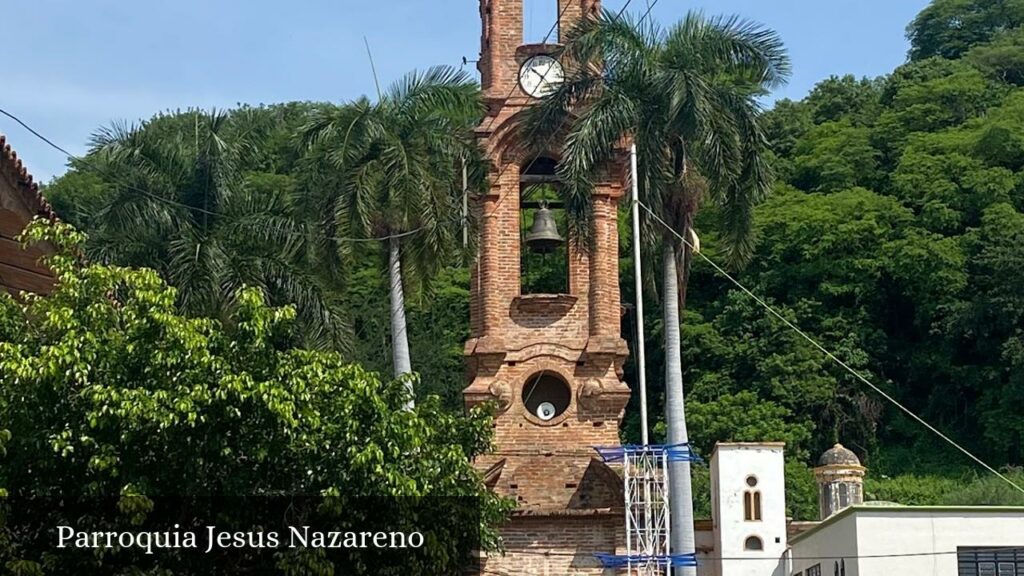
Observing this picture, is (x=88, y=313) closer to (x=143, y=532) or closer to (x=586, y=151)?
(x=143, y=532)

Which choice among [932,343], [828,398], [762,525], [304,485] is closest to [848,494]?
[762,525]

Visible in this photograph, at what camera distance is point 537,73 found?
1288 inches

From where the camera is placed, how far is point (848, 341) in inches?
2165

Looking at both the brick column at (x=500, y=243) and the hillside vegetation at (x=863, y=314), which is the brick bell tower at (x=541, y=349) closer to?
the brick column at (x=500, y=243)

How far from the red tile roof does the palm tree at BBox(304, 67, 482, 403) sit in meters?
9.34

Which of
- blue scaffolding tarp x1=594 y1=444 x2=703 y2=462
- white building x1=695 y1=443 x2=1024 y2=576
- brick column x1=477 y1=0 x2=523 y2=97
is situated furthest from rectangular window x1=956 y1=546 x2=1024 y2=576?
brick column x1=477 y1=0 x2=523 y2=97

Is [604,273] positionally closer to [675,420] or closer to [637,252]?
[637,252]

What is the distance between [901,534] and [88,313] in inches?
574

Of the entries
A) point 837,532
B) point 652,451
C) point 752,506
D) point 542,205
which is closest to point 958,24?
point 752,506

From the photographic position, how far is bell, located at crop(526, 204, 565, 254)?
105 feet

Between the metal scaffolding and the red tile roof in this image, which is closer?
the red tile roof

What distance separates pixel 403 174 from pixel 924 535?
10817mm

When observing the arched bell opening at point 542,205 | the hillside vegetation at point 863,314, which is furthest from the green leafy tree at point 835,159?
the arched bell opening at point 542,205

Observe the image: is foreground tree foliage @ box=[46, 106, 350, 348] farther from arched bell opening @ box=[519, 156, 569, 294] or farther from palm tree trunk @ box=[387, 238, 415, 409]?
arched bell opening @ box=[519, 156, 569, 294]
